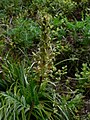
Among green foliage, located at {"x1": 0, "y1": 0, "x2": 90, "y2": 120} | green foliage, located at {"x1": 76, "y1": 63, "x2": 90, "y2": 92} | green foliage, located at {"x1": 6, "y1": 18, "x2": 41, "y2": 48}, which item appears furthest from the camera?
green foliage, located at {"x1": 6, "y1": 18, "x2": 41, "y2": 48}

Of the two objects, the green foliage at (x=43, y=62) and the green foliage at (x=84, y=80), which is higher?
the green foliage at (x=43, y=62)

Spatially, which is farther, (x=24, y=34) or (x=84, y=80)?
(x=24, y=34)

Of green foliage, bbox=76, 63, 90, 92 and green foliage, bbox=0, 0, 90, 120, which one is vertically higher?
green foliage, bbox=0, 0, 90, 120

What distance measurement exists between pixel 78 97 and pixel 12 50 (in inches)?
52.1

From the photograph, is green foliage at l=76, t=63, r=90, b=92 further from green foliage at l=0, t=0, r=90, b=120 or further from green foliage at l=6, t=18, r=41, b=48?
green foliage at l=6, t=18, r=41, b=48

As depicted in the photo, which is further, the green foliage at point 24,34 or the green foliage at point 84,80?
the green foliage at point 24,34

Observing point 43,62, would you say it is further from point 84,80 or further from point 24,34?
point 24,34

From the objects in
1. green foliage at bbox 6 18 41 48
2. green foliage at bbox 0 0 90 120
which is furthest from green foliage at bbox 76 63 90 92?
green foliage at bbox 6 18 41 48

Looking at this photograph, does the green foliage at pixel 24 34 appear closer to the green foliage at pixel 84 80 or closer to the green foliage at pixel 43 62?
the green foliage at pixel 43 62

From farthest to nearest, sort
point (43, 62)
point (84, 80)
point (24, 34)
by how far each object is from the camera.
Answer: point (24, 34) → point (84, 80) → point (43, 62)

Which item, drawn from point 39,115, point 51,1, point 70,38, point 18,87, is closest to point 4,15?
point 51,1

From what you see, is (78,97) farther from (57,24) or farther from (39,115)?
(57,24)

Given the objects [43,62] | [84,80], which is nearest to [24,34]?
[84,80]

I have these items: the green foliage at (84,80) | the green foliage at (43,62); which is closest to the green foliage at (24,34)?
the green foliage at (43,62)
